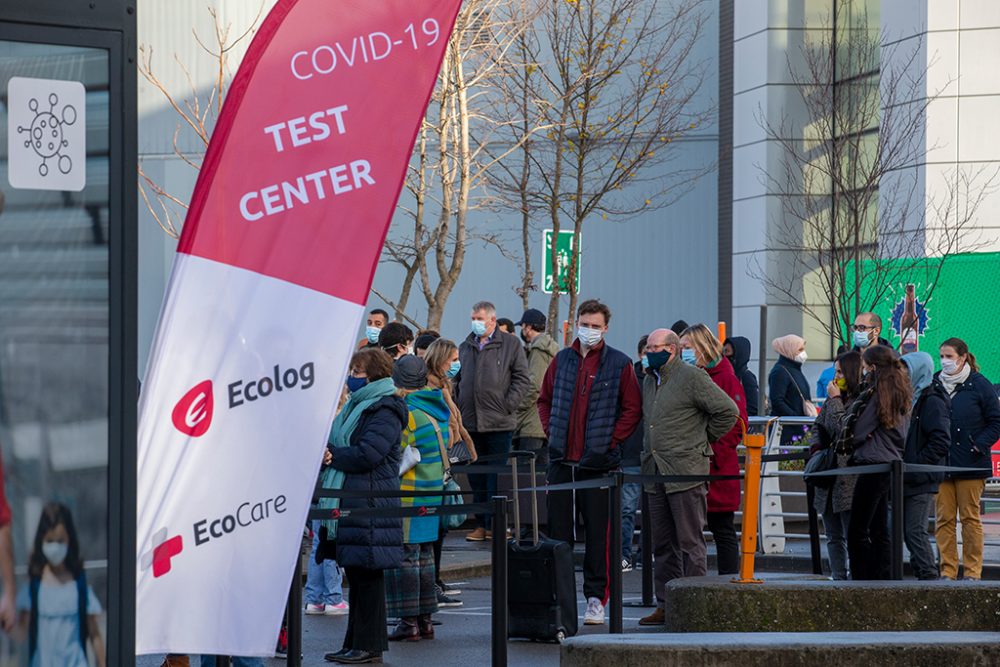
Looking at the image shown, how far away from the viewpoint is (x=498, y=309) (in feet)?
106

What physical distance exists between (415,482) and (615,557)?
1412mm

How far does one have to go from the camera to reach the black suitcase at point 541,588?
1015cm

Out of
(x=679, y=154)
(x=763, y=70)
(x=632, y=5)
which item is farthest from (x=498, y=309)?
(x=632, y=5)

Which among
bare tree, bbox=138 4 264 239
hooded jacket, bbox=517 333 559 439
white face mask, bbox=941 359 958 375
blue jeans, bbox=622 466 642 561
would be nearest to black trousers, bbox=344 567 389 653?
blue jeans, bbox=622 466 642 561

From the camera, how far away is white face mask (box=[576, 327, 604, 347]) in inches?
439

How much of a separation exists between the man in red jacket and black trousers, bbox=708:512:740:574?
0.85m

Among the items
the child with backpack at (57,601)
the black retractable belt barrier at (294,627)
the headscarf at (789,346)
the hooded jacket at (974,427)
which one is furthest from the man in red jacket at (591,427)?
the child with backpack at (57,601)

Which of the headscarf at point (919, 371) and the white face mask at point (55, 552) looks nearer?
the white face mask at point (55, 552)

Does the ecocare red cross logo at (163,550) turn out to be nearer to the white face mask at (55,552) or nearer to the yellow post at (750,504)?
the white face mask at (55,552)

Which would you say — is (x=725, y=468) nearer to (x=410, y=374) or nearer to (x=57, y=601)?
(x=410, y=374)

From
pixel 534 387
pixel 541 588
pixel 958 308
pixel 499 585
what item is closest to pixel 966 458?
pixel 541 588

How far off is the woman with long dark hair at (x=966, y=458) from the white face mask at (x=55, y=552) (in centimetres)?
920

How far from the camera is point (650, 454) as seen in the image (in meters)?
10.9

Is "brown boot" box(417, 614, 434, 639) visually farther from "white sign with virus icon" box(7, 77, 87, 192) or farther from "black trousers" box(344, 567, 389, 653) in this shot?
"white sign with virus icon" box(7, 77, 87, 192)
